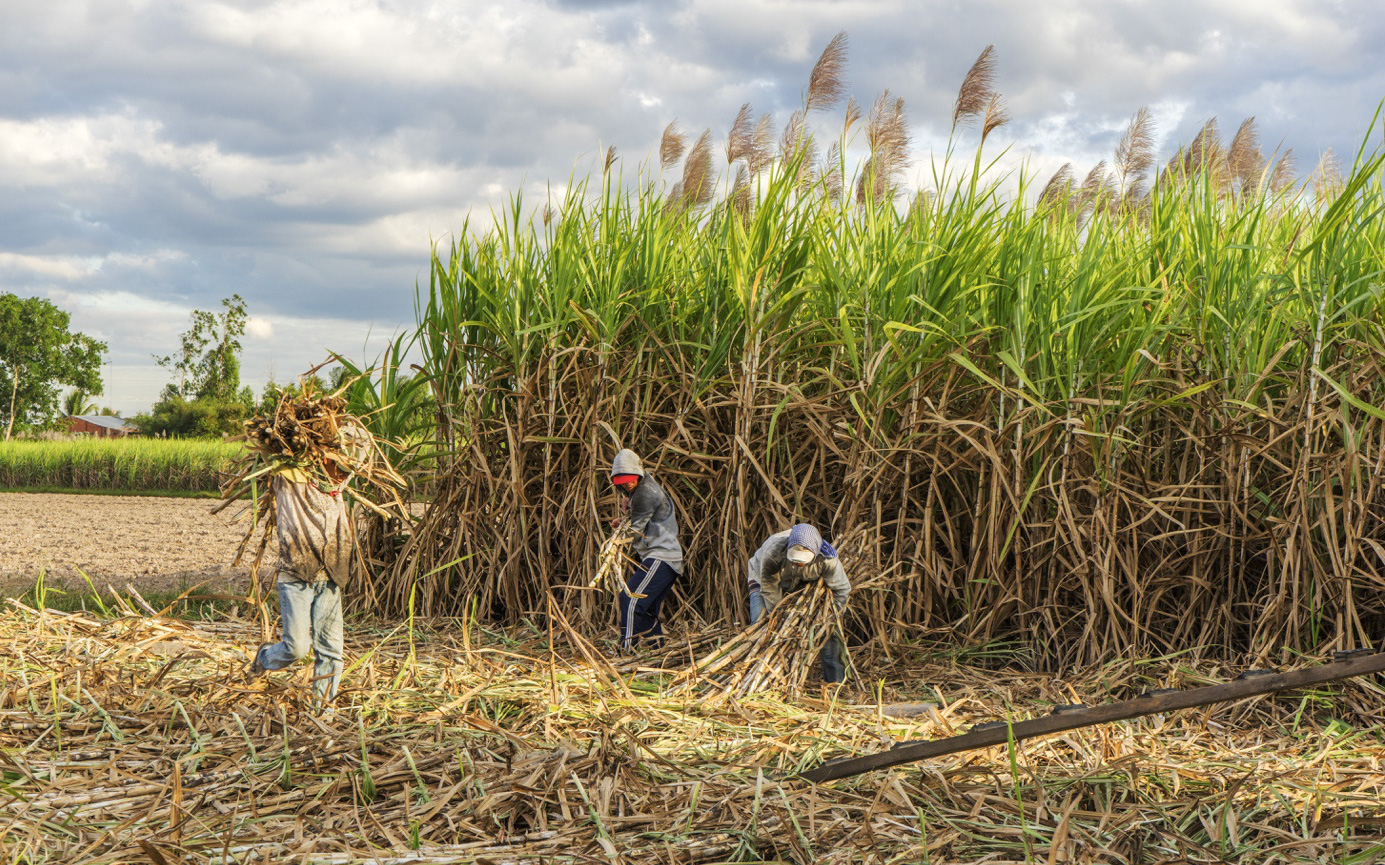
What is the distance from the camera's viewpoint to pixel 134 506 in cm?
1616

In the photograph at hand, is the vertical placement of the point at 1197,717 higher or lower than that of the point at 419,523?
lower

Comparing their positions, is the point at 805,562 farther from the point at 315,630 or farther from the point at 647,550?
the point at 315,630

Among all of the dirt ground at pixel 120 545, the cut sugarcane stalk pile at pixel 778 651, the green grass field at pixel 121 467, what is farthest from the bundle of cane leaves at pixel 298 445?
the green grass field at pixel 121 467

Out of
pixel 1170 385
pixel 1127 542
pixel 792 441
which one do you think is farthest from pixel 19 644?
pixel 1170 385

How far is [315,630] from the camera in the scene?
→ 4.19 meters

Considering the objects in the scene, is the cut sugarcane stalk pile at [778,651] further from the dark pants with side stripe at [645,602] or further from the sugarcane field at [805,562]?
the dark pants with side stripe at [645,602]

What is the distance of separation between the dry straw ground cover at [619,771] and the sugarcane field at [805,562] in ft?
0.07

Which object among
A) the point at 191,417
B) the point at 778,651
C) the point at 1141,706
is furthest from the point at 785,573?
the point at 191,417

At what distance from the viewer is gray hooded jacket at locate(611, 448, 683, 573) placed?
5.39 m

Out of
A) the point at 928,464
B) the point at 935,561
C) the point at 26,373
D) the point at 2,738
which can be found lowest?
the point at 2,738

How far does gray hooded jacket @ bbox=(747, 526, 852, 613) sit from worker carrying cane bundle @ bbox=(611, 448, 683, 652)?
647 millimetres

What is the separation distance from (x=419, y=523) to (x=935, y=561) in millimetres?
3215

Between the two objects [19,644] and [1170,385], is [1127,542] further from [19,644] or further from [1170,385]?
[19,644]

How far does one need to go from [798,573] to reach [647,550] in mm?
1083
